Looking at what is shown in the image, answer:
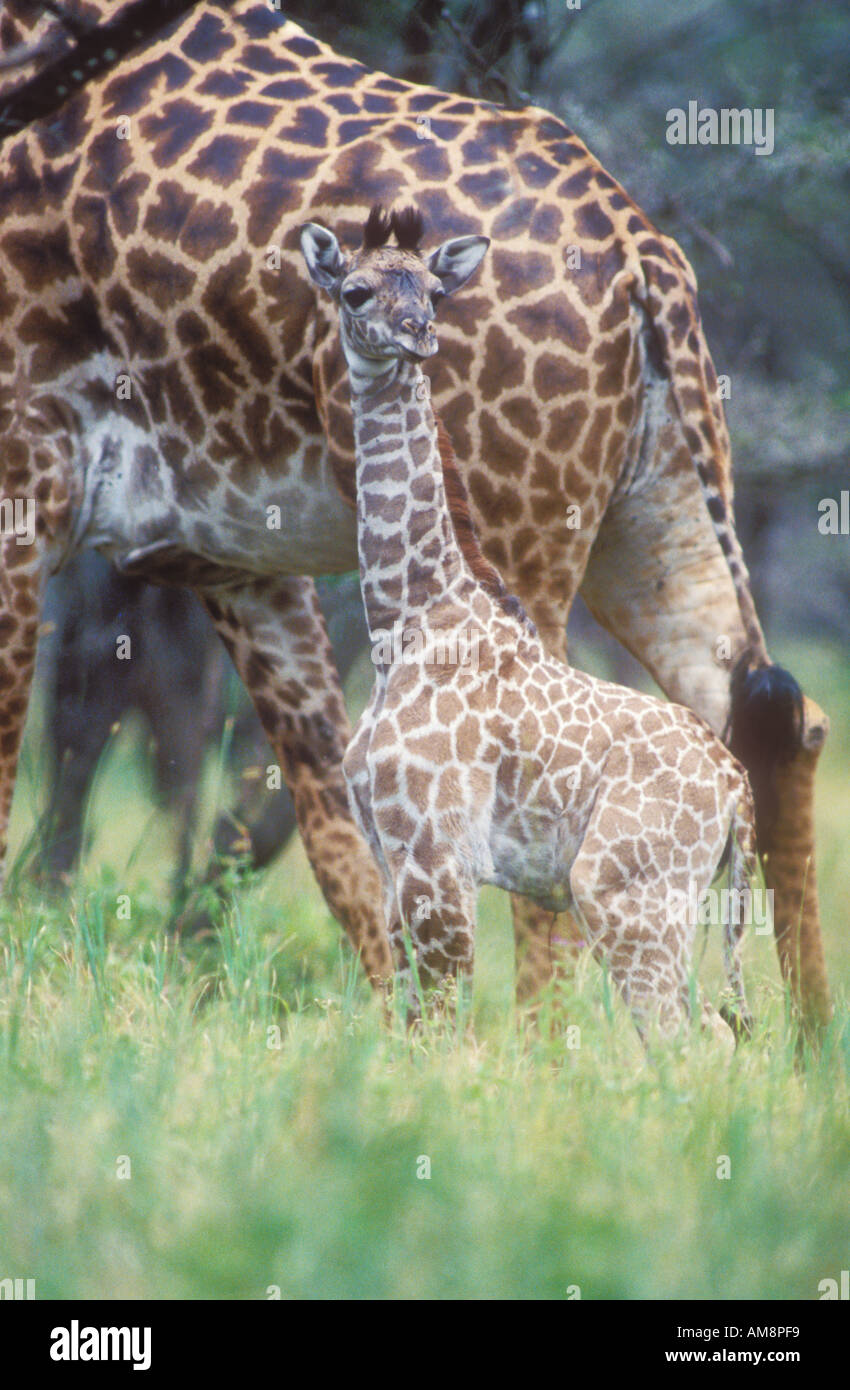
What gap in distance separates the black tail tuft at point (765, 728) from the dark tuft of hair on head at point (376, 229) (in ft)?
5.02

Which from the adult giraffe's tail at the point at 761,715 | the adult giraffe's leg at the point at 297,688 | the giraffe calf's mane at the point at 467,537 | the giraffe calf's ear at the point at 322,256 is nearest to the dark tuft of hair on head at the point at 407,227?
the giraffe calf's ear at the point at 322,256

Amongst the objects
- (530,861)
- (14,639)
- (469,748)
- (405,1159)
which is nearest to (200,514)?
(14,639)

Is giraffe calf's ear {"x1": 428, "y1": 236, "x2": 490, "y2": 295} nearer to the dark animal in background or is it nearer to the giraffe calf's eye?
the giraffe calf's eye

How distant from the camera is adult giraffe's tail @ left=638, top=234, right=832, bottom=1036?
→ 430cm

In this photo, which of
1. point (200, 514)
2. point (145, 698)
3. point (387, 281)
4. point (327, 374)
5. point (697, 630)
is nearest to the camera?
point (387, 281)

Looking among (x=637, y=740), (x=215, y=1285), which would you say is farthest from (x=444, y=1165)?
(x=637, y=740)

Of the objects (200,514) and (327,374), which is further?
(200,514)

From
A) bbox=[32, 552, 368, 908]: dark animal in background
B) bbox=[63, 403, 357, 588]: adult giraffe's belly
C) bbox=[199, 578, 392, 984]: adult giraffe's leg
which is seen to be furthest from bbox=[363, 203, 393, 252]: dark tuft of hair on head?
bbox=[32, 552, 368, 908]: dark animal in background

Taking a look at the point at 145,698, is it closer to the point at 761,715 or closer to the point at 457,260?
the point at 761,715

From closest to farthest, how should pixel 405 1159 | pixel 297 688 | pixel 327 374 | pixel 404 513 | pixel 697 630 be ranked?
1. pixel 405 1159
2. pixel 404 513
3. pixel 327 374
4. pixel 697 630
5. pixel 297 688

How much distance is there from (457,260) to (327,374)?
59cm

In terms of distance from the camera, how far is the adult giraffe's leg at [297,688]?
202 inches

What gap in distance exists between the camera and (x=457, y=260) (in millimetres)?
3750

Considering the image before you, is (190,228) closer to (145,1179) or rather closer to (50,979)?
(50,979)
